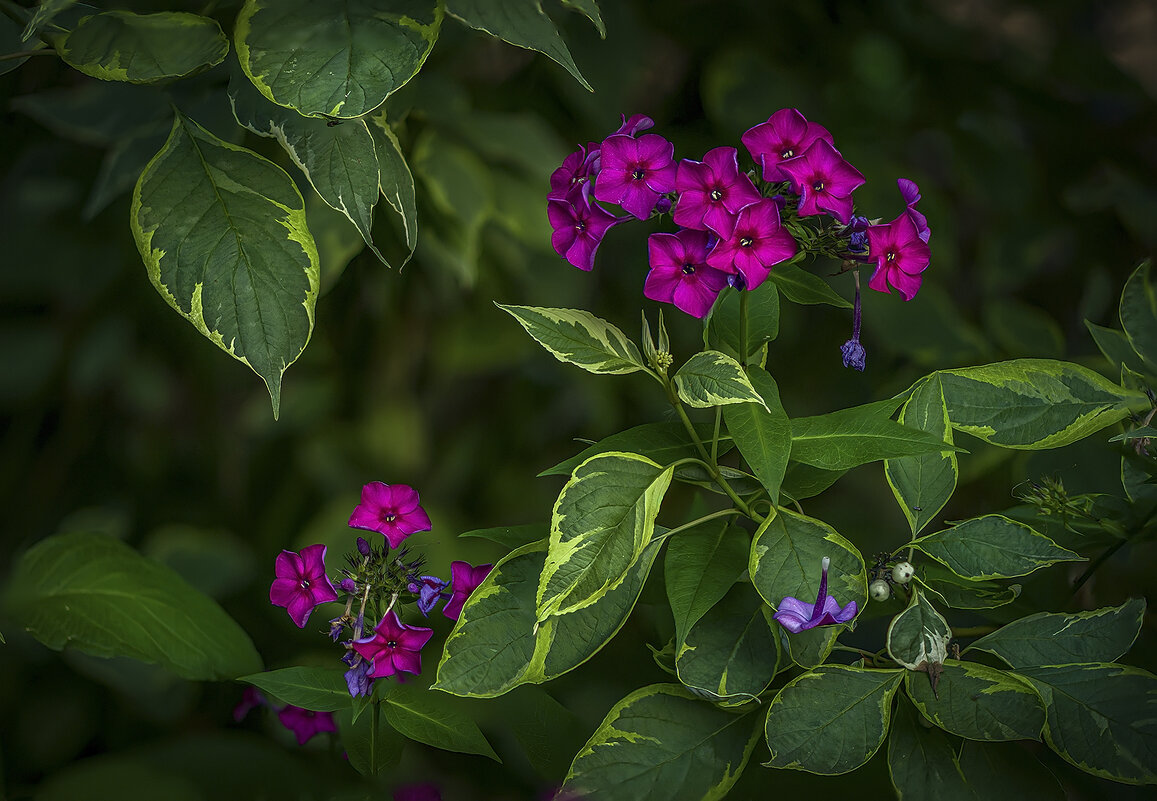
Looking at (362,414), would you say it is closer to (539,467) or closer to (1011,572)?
(539,467)

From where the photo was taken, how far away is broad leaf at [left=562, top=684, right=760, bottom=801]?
779 mm

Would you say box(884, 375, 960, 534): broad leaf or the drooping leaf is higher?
the drooping leaf

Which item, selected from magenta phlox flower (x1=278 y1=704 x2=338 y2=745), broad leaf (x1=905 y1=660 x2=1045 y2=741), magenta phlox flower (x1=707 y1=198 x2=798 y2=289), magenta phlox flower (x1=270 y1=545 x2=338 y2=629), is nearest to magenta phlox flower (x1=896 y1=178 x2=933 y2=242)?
magenta phlox flower (x1=707 y1=198 x2=798 y2=289)

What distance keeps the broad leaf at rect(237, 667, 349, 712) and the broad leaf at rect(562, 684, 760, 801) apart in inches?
9.1

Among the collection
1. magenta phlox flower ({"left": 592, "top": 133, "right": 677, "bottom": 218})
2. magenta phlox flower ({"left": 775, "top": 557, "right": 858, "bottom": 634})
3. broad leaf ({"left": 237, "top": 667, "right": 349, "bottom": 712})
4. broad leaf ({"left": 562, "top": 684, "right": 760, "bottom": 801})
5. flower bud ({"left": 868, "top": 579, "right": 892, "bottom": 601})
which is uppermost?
magenta phlox flower ({"left": 592, "top": 133, "right": 677, "bottom": 218})

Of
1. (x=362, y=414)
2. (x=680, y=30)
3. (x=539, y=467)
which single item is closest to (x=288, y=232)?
(x=362, y=414)

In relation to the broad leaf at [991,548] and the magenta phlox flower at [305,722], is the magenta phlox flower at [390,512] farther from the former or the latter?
the broad leaf at [991,548]

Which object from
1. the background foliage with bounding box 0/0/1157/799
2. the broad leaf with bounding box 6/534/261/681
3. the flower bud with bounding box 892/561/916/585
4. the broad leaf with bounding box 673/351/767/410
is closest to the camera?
the broad leaf with bounding box 673/351/767/410

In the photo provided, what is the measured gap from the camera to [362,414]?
3.54ft

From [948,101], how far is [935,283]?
205mm

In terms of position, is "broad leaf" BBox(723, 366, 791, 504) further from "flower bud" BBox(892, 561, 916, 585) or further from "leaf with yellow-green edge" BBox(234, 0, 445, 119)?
"leaf with yellow-green edge" BBox(234, 0, 445, 119)

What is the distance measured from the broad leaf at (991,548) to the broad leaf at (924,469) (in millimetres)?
26

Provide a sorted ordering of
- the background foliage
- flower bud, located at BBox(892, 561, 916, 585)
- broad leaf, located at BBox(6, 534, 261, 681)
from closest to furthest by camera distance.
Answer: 1. flower bud, located at BBox(892, 561, 916, 585)
2. broad leaf, located at BBox(6, 534, 261, 681)
3. the background foliage

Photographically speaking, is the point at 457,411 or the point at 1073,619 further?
the point at 457,411
